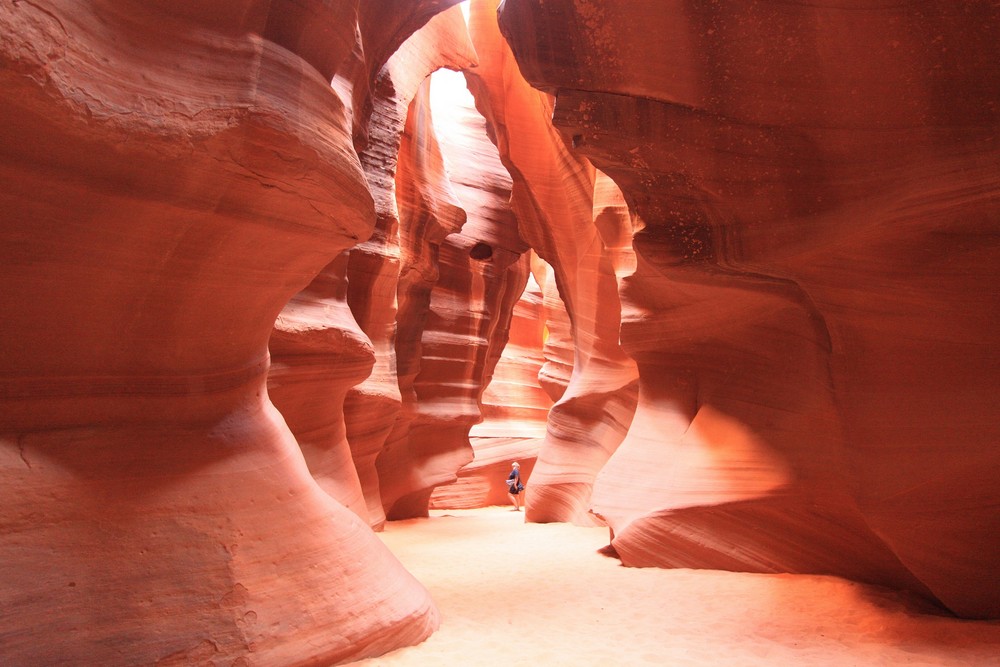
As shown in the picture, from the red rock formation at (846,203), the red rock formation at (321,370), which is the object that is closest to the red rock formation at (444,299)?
the red rock formation at (321,370)

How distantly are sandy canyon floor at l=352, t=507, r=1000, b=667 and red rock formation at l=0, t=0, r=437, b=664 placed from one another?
0.95 metres

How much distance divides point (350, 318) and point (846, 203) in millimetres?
5182

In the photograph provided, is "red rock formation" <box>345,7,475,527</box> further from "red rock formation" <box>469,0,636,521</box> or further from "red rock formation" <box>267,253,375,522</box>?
"red rock formation" <box>469,0,636,521</box>

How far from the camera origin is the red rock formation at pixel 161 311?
275cm

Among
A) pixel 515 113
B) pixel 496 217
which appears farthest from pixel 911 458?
pixel 496 217

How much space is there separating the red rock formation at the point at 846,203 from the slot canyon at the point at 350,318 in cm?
2

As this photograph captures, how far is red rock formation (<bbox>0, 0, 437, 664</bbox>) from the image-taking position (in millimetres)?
2752

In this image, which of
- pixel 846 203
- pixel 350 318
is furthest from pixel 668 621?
pixel 350 318

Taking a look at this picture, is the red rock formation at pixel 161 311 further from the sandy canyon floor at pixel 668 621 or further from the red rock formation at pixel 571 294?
the red rock formation at pixel 571 294

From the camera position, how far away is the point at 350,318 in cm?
777

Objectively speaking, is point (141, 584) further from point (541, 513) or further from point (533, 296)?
point (533, 296)

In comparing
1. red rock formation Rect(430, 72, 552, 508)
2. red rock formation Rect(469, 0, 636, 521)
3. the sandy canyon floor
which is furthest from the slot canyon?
red rock formation Rect(430, 72, 552, 508)

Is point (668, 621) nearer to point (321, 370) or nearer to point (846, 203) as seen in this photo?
point (846, 203)

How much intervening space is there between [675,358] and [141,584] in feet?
19.5
